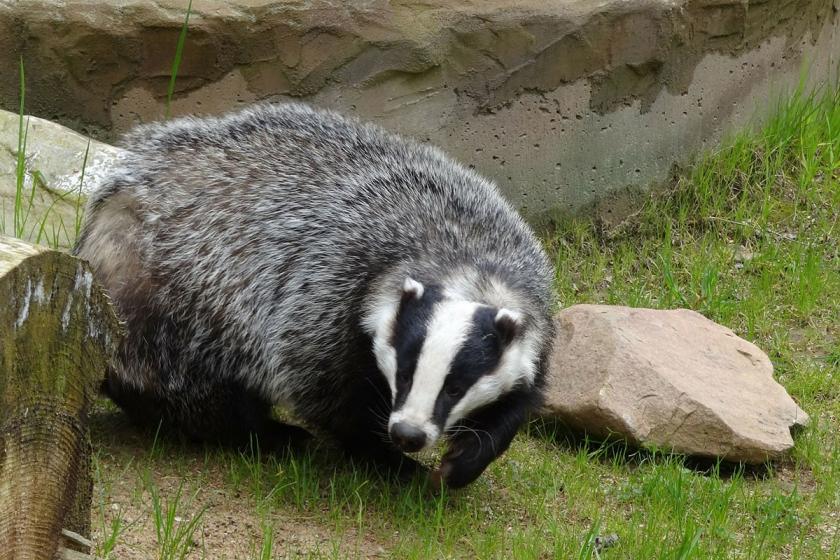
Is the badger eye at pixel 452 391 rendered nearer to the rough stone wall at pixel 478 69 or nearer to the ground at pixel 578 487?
the ground at pixel 578 487

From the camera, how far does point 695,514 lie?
4.27 meters

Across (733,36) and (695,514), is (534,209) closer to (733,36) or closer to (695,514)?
(733,36)

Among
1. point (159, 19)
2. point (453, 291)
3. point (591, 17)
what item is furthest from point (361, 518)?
point (591, 17)

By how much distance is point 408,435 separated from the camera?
3629 millimetres

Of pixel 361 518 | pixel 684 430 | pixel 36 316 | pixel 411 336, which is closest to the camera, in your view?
pixel 36 316

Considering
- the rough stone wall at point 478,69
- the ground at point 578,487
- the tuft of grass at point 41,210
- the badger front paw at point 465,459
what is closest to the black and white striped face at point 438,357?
the badger front paw at point 465,459

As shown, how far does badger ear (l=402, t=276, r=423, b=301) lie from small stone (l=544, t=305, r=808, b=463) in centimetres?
97

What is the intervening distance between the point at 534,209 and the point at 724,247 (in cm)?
115

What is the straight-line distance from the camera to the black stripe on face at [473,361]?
3.72 meters

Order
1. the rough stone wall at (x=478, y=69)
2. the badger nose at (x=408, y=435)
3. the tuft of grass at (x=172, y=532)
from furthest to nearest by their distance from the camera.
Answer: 1. the rough stone wall at (x=478, y=69)
2. the badger nose at (x=408, y=435)
3. the tuft of grass at (x=172, y=532)

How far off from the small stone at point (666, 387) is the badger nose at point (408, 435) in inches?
43.2

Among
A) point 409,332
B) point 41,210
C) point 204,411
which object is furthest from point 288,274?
point 41,210

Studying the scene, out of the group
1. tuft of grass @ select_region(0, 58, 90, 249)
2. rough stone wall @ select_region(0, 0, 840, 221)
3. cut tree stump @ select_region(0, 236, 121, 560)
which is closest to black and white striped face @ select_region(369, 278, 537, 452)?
cut tree stump @ select_region(0, 236, 121, 560)

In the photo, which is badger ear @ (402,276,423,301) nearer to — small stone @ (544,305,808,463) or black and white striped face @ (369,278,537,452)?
black and white striped face @ (369,278,537,452)
